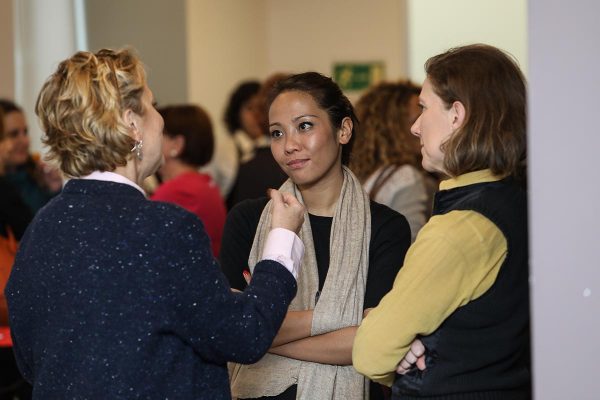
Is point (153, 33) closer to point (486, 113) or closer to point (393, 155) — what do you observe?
point (393, 155)

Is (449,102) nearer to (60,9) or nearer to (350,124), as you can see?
(350,124)

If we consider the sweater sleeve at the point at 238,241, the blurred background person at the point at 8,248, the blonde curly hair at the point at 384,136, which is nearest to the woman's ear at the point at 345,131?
the sweater sleeve at the point at 238,241

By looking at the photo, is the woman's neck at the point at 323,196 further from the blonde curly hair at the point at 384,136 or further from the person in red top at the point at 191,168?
the person in red top at the point at 191,168

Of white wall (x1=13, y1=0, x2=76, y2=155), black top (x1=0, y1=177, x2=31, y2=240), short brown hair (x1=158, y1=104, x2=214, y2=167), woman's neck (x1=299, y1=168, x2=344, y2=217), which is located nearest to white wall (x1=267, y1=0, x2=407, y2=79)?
white wall (x1=13, y1=0, x2=76, y2=155)

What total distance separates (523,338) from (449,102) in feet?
1.70

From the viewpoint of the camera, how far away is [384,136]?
374 centimetres

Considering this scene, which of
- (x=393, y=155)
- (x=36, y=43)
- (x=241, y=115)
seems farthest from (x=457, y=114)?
(x=36, y=43)

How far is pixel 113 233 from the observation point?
1763mm

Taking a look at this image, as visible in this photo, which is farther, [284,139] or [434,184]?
[434,184]

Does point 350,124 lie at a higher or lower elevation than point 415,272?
higher

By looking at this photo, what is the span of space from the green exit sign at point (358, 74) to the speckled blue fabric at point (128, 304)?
639 cm

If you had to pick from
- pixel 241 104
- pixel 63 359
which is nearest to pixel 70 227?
pixel 63 359

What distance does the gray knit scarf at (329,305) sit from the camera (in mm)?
2287

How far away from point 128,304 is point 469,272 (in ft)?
2.20
